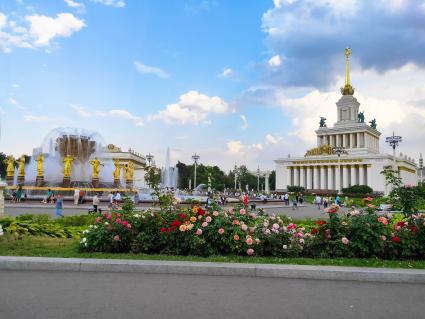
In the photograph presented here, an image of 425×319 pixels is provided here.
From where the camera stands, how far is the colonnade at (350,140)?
99.1 metres

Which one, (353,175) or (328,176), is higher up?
(353,175)

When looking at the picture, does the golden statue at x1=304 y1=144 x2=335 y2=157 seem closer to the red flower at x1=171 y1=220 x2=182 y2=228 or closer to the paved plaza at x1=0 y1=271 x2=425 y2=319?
the red flower at x1=171 y1=220 x2=182 y2=228

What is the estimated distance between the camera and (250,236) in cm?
873

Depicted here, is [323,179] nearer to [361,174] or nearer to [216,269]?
[361,174]

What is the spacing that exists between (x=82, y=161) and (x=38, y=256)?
35475 mm

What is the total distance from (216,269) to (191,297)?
1.46 m

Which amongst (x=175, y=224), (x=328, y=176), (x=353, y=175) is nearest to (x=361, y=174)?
(x=353, y=175)

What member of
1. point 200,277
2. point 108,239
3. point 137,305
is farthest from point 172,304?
point 108,239

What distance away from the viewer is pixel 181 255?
8828 millimetres

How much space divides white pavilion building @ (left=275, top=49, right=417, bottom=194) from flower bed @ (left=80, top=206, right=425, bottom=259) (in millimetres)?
73606

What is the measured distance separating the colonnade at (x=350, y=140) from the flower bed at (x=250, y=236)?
95300 mm

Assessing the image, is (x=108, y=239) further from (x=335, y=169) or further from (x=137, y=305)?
(x=335, y=169)

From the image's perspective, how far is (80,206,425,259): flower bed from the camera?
28.3 ft

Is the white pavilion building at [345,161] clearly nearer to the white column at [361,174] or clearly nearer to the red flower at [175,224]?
the white column at [361,174]
